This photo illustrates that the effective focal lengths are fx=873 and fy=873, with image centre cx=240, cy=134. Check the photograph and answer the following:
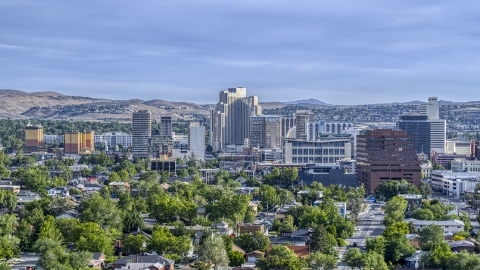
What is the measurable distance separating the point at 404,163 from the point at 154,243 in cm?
5658

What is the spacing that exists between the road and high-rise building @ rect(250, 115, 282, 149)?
333 ft

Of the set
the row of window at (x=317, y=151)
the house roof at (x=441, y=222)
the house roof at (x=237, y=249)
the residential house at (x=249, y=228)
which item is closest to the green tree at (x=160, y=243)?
the house roof at (x=237, y=249)

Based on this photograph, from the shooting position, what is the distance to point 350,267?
5262cm

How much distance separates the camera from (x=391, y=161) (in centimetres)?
10581

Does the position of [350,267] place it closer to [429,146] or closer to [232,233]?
[232,233]

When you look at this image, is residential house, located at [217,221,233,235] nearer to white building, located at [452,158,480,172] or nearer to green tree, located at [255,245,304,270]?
green tree, located at [255,245,304,270]

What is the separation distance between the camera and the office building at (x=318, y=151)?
13325cm

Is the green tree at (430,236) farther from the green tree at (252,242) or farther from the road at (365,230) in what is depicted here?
the green tree at (252,242)

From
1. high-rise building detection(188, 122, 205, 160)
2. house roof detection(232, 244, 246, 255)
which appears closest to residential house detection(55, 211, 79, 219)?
house roof detection(232, 244, 246, 255)

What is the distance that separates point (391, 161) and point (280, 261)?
5809 cm

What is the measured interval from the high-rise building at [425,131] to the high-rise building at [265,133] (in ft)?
110

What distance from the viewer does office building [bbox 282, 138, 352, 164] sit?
133250mm

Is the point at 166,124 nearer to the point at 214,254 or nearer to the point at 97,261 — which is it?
the point at 97,261

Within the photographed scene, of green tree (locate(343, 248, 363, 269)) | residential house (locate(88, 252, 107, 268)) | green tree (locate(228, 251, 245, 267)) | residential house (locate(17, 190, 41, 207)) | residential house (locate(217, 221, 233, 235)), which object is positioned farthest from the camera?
residential house (locate(17, 190, 41, 207))
